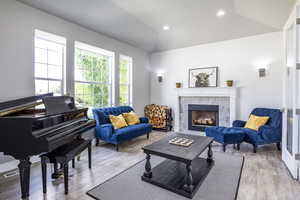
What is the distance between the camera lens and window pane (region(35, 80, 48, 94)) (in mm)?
3358

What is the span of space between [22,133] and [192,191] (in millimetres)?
2116

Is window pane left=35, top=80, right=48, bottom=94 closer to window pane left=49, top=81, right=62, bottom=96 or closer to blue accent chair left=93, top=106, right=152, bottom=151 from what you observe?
window pane left=49, top=81, right=62, bottom=96

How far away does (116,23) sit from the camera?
4.17 m

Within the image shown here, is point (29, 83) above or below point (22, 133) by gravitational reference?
above

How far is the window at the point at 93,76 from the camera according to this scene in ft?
13.7

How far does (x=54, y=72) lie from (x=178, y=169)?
3183 mm

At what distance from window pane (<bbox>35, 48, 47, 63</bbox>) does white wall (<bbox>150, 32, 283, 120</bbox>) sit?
3.87 metres

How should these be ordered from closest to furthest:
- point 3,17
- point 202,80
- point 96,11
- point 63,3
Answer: point 3,17
point 63,3
point 96,11
point 202,80

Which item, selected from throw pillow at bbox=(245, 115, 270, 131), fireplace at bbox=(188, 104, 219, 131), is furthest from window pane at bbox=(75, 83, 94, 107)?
throw pillow at bbox=(245, 115, 270, 131)

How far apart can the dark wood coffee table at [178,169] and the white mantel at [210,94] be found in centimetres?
250

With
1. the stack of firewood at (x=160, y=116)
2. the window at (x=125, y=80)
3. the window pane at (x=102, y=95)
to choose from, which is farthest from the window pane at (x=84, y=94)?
the stack of firewood at (x=160, y=116)

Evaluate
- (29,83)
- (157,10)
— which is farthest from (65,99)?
(157,10)

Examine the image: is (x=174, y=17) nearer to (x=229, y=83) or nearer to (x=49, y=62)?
(x=229, y=83)

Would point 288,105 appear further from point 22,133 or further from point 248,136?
point 22,133
